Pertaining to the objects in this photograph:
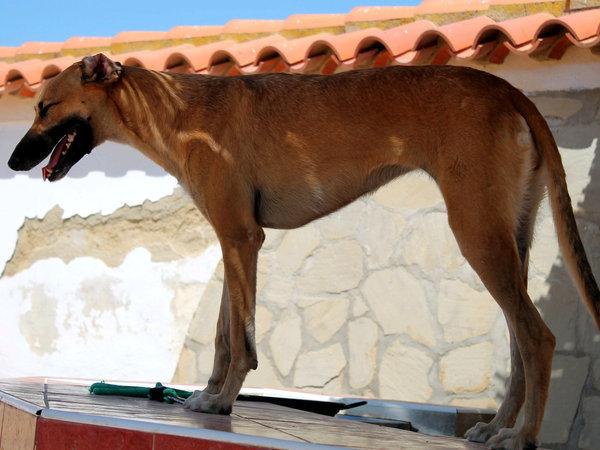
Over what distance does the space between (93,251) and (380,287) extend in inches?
85.8

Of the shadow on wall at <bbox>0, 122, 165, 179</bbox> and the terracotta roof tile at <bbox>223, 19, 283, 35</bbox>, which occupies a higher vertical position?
the terracotta roof tile at <bbox>223, 19, 283, 35</bbox>

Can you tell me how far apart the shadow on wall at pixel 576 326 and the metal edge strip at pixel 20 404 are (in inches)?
118

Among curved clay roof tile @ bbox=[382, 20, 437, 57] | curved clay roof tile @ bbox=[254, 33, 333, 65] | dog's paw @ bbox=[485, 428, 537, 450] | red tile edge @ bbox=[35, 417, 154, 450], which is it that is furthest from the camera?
curved clay roof tile @ bbox=[254, 33, 333, 65]

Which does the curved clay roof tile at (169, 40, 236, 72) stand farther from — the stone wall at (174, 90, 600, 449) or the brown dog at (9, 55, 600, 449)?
the brown dog at (9, 55, 600, 449)

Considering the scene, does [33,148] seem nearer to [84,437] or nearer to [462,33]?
[84,437]

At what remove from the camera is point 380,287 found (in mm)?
6621

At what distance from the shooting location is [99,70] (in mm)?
4477

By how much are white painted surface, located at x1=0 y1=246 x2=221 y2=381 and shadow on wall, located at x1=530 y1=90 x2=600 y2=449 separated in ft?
7.55

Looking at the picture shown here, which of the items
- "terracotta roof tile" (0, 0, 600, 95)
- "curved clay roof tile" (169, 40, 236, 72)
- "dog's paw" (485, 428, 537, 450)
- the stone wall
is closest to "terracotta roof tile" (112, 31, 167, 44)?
"terracotta roof tile" (0, 0, 600, 95)

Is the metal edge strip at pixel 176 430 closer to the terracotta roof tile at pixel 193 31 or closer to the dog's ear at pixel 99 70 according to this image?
the dog's ear at pixel 99 70

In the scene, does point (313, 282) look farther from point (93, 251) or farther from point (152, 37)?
point (152, 37)

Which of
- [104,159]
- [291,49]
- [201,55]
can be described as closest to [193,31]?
[104,159]

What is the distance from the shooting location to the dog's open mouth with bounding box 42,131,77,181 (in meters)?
4.45

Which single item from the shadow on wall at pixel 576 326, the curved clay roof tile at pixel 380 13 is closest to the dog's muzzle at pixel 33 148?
the shadow on wall at pixel 576 326
